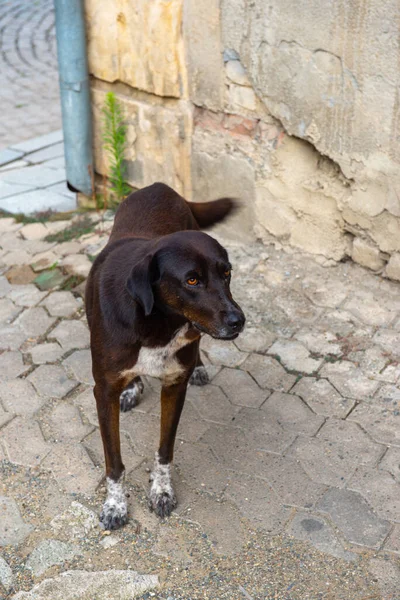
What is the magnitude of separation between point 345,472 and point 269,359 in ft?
3.13

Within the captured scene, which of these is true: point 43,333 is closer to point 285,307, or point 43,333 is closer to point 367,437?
point 285,307

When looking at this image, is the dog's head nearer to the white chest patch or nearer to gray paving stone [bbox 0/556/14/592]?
the white chest patch

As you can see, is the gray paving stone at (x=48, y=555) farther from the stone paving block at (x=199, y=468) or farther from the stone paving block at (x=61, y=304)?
the stone paving block at (x=61, y=304)

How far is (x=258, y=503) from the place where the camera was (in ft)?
11.1

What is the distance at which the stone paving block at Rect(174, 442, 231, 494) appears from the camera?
352 centimetres

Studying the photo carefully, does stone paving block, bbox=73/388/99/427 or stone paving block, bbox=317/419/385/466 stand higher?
stone paving block, bbox=317/419/385/466

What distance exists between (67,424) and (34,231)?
2329 mm

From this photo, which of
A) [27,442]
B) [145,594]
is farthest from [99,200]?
[145,594]

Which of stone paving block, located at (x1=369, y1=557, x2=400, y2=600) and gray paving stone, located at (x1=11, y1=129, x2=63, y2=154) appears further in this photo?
gray paving stone, located at (x1=11, y1=129, x2=63, y2=154)

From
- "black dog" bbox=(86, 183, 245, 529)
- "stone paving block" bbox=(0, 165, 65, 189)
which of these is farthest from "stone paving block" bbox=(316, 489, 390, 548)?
"stone paving block" bbox=(0, 165, 65, 189)

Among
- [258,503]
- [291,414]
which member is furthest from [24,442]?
[291,414]

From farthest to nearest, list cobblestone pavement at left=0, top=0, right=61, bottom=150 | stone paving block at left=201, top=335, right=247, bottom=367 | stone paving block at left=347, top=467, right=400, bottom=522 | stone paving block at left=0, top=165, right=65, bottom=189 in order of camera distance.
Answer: cobblestone pavement at left=0, top=0, right=61, bottom=150 < stone paving block at left=0, top=165, right=65, bottom=189 < stone paving block at left=201, top=335, right=247, bottom=367 < stone paving block at left=347, top=467, right=400, bottom=522

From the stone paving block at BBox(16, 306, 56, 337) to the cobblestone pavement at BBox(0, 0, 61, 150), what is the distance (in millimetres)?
3030

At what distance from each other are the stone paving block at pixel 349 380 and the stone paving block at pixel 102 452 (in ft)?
3.63
